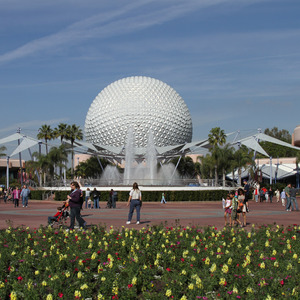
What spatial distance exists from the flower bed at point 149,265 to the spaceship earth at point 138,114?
47035 mm

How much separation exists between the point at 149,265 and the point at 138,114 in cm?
5068

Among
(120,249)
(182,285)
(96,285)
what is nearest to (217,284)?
(182,285)

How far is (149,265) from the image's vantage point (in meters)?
7.62

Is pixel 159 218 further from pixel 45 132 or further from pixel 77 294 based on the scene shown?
pixel 45 132

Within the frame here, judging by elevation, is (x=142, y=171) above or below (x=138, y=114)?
below

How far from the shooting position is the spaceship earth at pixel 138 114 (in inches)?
2282

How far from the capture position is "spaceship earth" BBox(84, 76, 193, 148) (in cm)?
5797

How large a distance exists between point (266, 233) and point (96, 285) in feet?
16.3

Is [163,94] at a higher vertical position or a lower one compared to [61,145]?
higher

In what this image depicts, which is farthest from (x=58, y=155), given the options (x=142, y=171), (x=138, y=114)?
(x=138, y=114)

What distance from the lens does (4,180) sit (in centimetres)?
7562

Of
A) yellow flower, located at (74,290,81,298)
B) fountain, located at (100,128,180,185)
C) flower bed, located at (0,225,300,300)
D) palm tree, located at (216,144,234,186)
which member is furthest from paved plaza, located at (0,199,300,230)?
palm tree, located at (216,144,234,186)

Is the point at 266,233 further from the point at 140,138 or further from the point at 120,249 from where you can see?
the point at 140,138

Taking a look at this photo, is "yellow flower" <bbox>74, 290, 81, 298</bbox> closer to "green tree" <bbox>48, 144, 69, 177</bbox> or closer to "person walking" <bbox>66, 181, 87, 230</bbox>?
"person walking" <bbox>66, 181, 87, 230</bbox>
